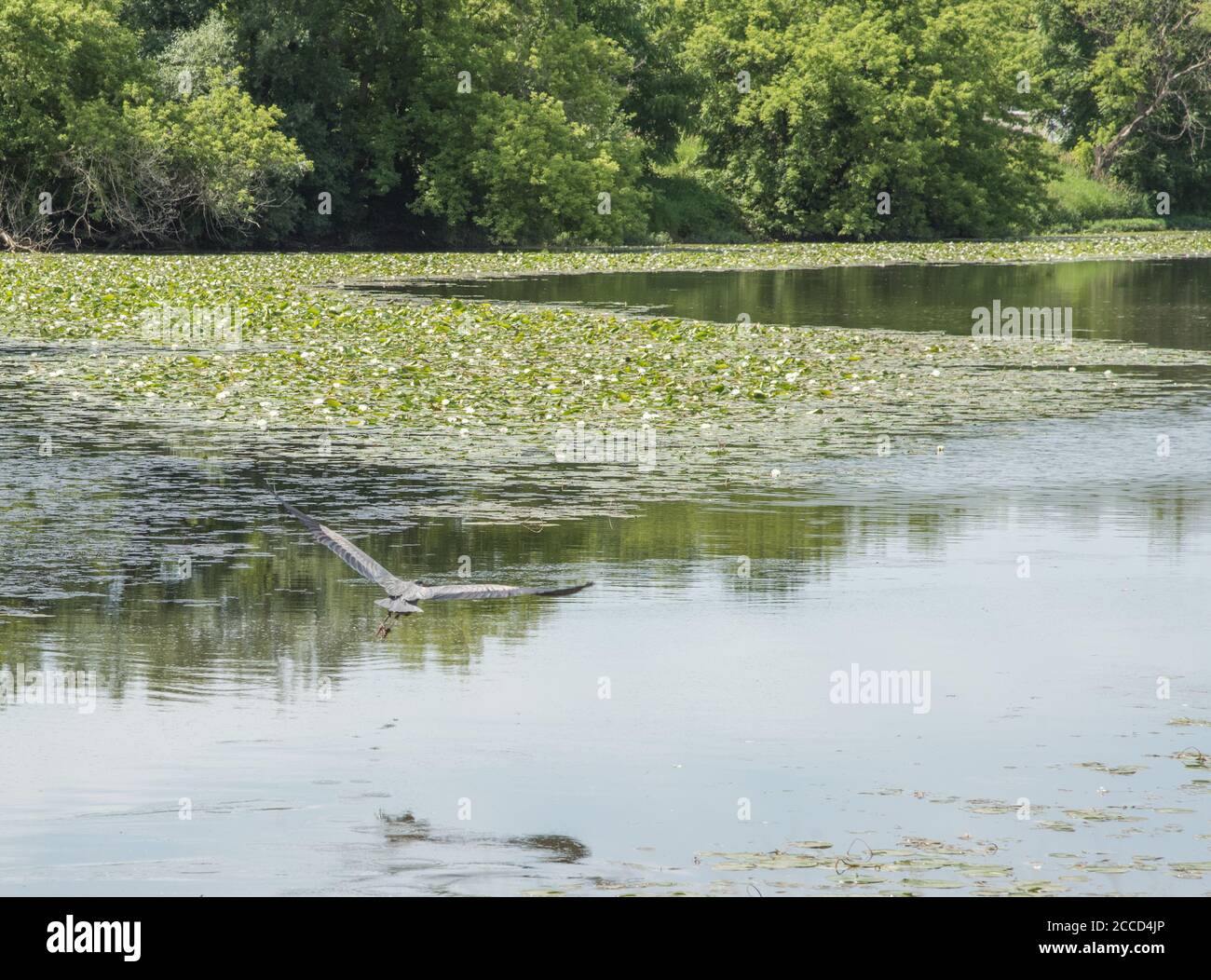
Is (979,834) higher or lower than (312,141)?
lower

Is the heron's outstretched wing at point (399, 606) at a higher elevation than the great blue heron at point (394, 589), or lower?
lower

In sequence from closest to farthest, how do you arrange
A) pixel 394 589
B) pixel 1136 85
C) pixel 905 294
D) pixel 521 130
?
pixel 394 589 → pixel 905 294 → pixel 521 130 → pixel 1136 85

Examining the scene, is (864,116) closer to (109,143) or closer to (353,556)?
(109,143)

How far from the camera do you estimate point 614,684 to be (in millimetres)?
7418

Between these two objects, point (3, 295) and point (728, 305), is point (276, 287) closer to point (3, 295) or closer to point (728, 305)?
point (3, 295)

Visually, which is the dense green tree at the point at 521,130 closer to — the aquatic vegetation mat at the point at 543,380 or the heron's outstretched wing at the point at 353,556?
the aquatic vegetation mat at the point at 543,380

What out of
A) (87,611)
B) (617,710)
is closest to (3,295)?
(87,611)

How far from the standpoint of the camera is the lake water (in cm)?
543

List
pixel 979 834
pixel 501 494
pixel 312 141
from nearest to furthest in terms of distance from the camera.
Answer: pixel 979 834 → pixel 501 494 → pixel 312 141

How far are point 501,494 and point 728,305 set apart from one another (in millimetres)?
16111

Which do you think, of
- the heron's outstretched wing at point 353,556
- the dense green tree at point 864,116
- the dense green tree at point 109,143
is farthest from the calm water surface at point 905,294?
the heron's outstretched wing at point 353,556

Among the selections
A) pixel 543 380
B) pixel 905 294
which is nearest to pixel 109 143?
pixel 905 294

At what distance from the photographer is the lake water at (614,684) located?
5.43 metres
